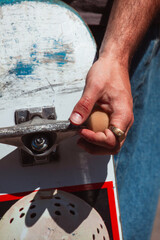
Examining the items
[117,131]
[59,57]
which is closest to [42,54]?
[59,57]

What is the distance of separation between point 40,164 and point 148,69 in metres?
0.60

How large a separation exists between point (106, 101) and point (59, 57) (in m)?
0.20

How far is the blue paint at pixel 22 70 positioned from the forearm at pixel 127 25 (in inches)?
8.7

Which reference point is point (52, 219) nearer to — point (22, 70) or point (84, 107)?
point (84, 107)

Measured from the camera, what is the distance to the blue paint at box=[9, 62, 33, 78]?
0.76 meters

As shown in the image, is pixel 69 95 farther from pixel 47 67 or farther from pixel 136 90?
pixel 136 90

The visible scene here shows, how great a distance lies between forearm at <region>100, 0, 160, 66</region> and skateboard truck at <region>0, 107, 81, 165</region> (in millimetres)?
281

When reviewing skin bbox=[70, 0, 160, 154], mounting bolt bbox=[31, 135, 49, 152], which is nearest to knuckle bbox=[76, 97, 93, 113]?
skin bbox=[70, 0, 160, 154]

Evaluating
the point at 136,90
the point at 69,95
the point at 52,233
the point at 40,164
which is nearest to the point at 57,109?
the point at 69,95

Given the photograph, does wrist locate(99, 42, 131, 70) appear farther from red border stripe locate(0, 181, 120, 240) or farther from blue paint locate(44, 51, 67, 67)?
red border stripe locate(0, 181, 120, 240)

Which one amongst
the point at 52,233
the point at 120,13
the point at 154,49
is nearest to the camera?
the point at 52,233

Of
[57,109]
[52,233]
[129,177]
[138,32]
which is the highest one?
[138,32]

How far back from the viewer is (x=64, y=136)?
623 mm

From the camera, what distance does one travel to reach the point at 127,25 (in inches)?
33.9
